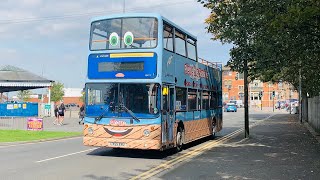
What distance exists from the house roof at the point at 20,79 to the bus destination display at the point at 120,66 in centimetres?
3490

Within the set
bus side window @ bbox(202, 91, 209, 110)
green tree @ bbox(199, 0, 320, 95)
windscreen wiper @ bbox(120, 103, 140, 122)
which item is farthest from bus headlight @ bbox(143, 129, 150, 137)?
bus side window @ bbox(202, 91, 209, 110)

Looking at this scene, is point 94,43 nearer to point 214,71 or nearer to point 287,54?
point 287,54

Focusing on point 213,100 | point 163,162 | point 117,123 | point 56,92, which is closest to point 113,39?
point 117,123

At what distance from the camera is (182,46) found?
15.2 metres

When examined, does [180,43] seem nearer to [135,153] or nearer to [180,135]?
[180,135]

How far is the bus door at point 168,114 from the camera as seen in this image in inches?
504

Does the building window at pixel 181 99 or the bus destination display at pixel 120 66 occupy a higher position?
the bus destination display at pixel 120 66

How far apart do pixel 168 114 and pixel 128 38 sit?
2721 mm

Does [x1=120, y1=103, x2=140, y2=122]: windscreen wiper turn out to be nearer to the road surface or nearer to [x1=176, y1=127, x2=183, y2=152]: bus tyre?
the road surface

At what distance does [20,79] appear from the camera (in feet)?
153

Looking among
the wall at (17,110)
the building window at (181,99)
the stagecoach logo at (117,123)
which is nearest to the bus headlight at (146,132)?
the stagecoach logo at (117,123)

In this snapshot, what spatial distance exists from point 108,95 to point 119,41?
1.73m

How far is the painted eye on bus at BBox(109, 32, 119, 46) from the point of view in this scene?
42.6 ft

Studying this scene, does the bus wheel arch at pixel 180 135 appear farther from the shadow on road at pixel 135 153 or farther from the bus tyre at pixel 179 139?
the shadow on road at pixel 135 153
